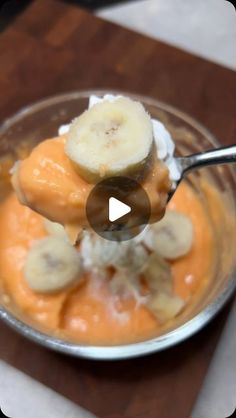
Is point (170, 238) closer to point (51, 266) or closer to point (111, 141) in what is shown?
point (51, 266)

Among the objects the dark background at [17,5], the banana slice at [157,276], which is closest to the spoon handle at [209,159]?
the banana slice at [157,276]

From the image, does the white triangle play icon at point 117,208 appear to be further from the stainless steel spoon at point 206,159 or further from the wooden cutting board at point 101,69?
the wooden cutting board at point 101,69

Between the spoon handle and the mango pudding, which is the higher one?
the spoon handle

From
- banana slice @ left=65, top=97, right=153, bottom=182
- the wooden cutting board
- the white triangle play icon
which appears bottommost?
the wooden cutting board

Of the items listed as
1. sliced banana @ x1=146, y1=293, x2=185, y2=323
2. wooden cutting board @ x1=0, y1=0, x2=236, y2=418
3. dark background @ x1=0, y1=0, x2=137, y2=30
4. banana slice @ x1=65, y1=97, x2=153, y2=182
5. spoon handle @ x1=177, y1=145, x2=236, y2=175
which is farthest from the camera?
dark background @ x1=0, y1=0, x2=137, y2=30
